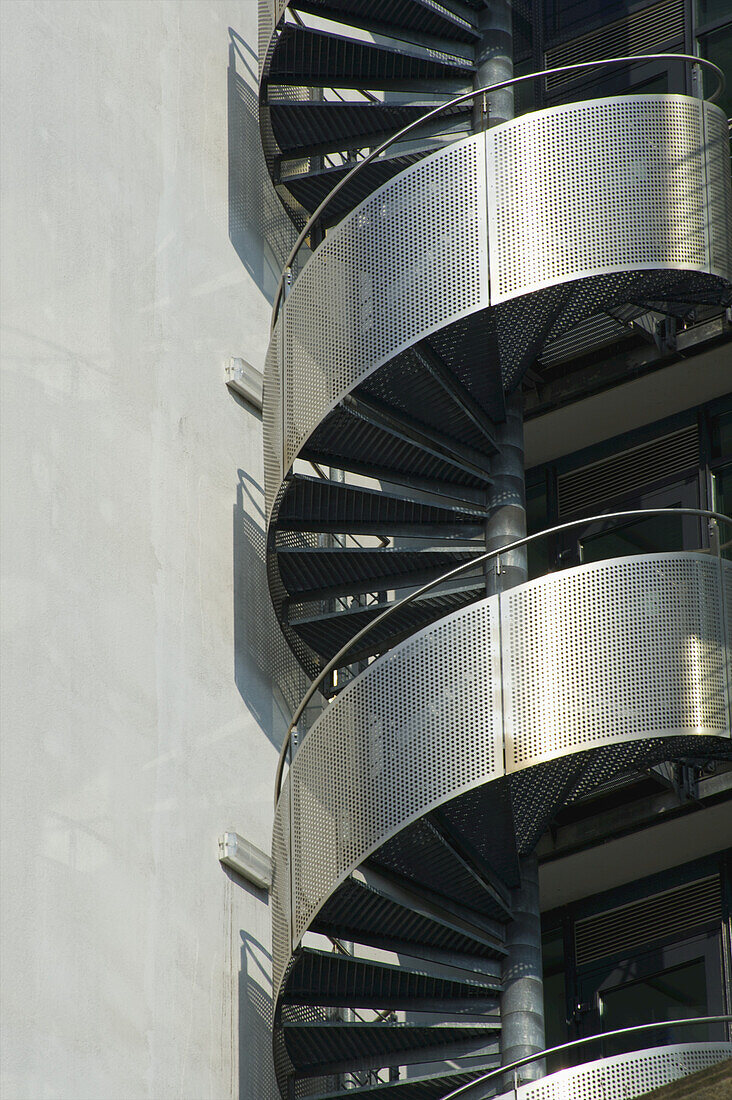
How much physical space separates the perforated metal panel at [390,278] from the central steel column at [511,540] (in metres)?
0.81

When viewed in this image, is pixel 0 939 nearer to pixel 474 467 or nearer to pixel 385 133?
pixel 474 467

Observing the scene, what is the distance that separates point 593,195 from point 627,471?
2743 millimetres

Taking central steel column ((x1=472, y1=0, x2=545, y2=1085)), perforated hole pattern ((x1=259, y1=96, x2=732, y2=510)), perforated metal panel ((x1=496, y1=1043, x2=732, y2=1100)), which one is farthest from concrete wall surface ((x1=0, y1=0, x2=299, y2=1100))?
perforated metal panel ((x1=496, y1=1043, x2=732, y2=1100))

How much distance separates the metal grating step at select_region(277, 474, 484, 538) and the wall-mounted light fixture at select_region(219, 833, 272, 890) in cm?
207

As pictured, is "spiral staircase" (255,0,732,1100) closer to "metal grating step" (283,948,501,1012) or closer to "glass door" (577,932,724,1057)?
"metal grating step" (283,948,501,1012)

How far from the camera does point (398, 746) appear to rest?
32.9 feet

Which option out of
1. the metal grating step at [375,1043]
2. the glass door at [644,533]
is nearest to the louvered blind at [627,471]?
the glass door at [644,533]

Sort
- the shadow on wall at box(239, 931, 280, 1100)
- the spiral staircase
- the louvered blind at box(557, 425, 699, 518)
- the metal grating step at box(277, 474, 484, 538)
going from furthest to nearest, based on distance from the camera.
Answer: the louvered blind at box(557, 425, 699, 518)
the metal grating step at box(277, 474, 484, 538)
the shadow on wall at box(239, 931, 280, 1100)
the spiral staircase

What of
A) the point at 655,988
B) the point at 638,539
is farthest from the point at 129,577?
the point at 655,988

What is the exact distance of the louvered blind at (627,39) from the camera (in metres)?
13.6

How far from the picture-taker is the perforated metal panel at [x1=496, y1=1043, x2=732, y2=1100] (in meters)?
9.15

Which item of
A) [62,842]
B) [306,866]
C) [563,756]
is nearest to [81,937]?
[62,842]

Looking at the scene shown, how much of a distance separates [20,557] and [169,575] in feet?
4.67

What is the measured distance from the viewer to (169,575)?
1170 centimetres
